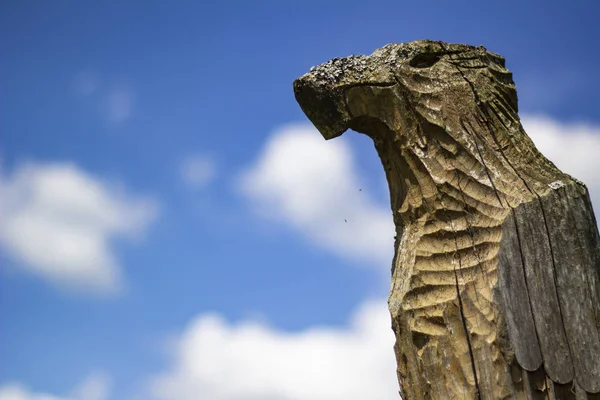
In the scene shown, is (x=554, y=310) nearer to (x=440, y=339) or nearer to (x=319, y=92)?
(x=440, y=339)

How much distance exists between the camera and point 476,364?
12.6 feet

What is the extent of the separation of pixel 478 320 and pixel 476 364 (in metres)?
0.24

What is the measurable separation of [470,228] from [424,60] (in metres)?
1.17

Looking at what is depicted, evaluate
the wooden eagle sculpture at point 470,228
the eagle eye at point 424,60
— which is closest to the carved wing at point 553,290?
the wooden eagle sculpture at point 470,228

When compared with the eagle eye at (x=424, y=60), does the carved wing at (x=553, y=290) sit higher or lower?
lower

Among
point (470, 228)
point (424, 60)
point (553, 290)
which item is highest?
point (424, 60)

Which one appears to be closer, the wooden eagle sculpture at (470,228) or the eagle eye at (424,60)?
the wooden eagle sculpture at (470,228)

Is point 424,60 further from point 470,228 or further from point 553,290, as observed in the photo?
point 553,290

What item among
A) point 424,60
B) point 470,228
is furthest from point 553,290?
point 424,60

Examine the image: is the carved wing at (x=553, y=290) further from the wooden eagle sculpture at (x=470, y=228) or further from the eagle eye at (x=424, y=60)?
the eagle eye at (x=424, y=60)

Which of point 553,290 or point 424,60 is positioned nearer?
point 553,290

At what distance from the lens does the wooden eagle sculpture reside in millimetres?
3793

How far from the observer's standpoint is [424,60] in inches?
177

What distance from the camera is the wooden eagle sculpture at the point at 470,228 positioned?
379cm
